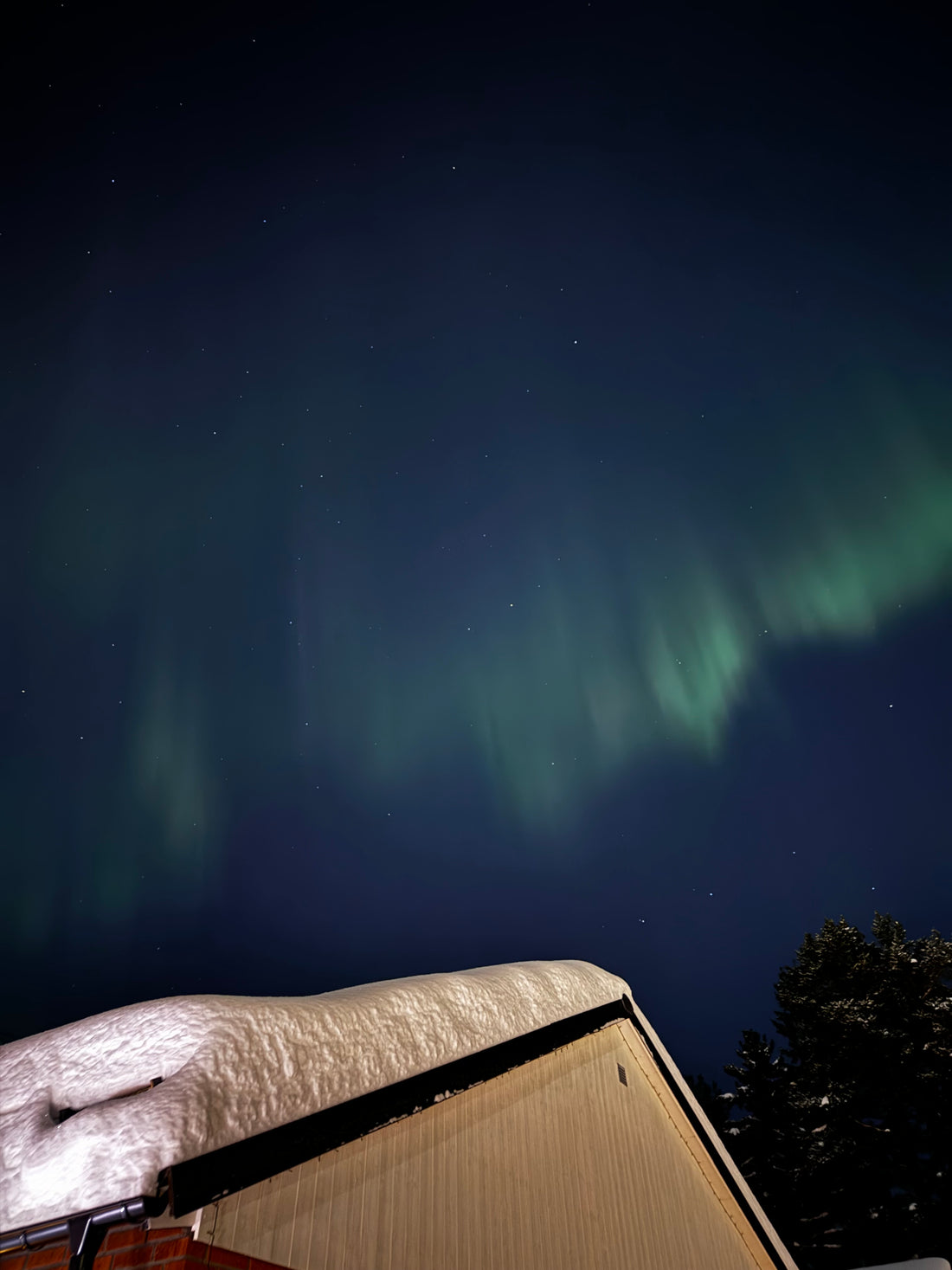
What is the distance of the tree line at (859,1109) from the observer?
14.5 meters

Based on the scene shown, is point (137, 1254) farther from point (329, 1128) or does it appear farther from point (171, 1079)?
point (329, 1128)

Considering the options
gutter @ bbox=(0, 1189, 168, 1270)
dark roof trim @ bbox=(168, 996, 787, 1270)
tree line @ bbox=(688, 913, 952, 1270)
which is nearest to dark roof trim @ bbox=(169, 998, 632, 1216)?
dark roof trim @ bbox=(168, 996, 787, 1270)

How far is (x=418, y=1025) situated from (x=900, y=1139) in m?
17.9

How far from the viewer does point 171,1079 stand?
2.23m

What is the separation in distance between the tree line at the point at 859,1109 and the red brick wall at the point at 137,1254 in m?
18.6

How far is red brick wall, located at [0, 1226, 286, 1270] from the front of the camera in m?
1.97

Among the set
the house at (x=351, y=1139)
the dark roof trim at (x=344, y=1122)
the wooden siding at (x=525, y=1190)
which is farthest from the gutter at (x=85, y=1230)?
the wooden siding at (x=525, y=1190)

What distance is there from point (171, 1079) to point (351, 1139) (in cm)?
122

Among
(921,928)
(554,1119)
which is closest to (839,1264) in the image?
(554,1119)

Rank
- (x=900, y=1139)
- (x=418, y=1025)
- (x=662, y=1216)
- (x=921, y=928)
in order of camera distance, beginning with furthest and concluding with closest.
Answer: (x=921, y=928)
(x=900, y=1139)
(x=662, y=1216)
(x=418, y=1025)

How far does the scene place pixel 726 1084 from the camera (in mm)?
112688

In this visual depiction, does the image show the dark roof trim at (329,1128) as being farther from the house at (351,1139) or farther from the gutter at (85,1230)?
the gutter at (85,1230)

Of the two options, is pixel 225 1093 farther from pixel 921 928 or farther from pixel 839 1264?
pixel 921 928

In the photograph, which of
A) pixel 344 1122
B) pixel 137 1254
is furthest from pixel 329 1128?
pixel 137 1254
